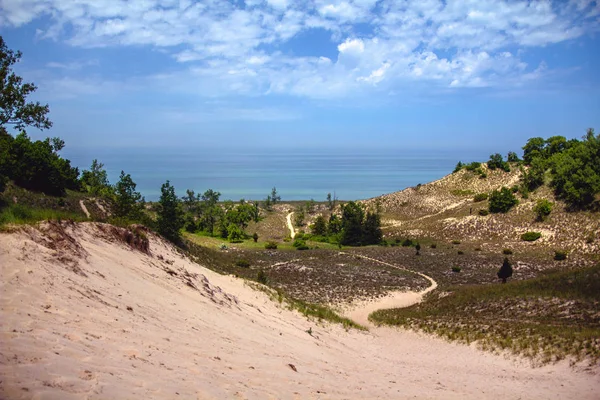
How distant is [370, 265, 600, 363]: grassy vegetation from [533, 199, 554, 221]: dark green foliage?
42.8m

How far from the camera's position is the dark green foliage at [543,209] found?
62656 millimetres

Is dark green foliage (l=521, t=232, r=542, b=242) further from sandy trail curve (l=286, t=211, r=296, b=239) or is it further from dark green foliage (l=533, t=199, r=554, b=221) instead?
sandy trail curve (l=286, t=211, r=296, b=239)

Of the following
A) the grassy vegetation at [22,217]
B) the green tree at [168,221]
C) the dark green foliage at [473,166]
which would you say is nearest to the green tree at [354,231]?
the green tree at [168,221]

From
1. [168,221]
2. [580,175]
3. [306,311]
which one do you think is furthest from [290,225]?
[306,311]

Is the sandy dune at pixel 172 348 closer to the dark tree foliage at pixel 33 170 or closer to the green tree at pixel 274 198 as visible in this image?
the dark tree foliage at pixel 33 170

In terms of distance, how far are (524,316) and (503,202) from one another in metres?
54.4

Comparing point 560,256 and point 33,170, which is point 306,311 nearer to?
point 33,170

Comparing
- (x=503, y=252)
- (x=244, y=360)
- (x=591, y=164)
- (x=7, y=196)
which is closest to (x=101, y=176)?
(x=7, y=196)

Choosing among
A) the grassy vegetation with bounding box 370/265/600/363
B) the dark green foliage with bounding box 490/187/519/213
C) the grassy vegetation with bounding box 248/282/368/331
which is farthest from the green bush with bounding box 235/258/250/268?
the dark green foliage with bounding box 490/187/519/213

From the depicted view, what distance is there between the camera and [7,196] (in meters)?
34.4

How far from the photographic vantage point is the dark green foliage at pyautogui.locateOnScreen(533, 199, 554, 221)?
2467 inches

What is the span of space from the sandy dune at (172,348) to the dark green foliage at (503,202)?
194ft

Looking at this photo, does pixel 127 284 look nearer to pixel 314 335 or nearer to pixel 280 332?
pixel 280 332

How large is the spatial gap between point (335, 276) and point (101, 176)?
55.1 metres
